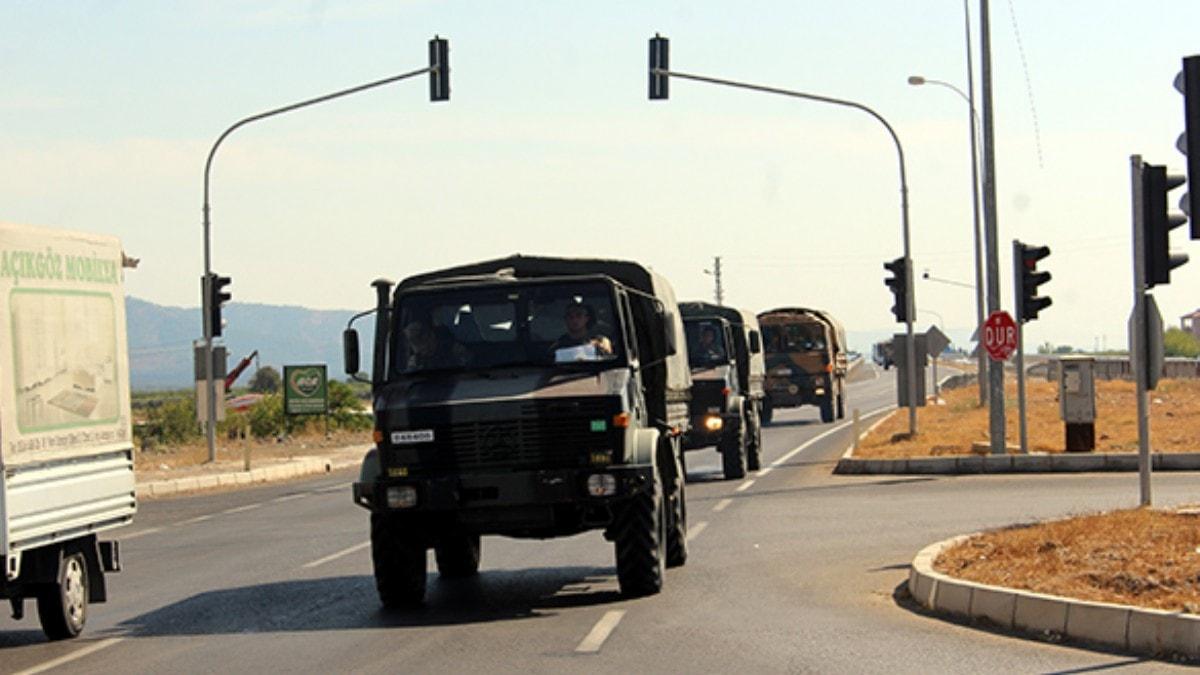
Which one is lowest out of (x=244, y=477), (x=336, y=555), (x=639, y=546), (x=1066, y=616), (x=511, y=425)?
(x=244, y=477)

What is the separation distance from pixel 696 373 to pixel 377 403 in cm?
1409

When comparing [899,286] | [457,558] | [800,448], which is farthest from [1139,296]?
[800,448]

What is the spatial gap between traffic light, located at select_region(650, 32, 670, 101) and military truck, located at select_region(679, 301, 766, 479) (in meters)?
3.40

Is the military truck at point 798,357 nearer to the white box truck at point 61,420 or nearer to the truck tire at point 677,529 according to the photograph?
the truck tire at point 677,529

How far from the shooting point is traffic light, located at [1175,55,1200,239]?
45.4ft

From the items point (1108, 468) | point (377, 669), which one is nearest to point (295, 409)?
point (1108, 468)

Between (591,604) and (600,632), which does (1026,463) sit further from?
(600,632)

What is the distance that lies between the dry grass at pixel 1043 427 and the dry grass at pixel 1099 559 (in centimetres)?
1350

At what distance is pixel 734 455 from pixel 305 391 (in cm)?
1887

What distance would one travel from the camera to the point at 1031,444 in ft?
105

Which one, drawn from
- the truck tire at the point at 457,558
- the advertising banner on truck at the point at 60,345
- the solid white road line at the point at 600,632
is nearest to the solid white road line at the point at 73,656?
the advertising banner on truck at the point at 60,345

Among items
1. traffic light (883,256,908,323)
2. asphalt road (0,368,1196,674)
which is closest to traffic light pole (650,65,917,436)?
traffic light (883,256,908,323)

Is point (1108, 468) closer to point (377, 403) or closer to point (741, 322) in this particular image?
point (741, 322)

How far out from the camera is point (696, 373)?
2819 centimetres
